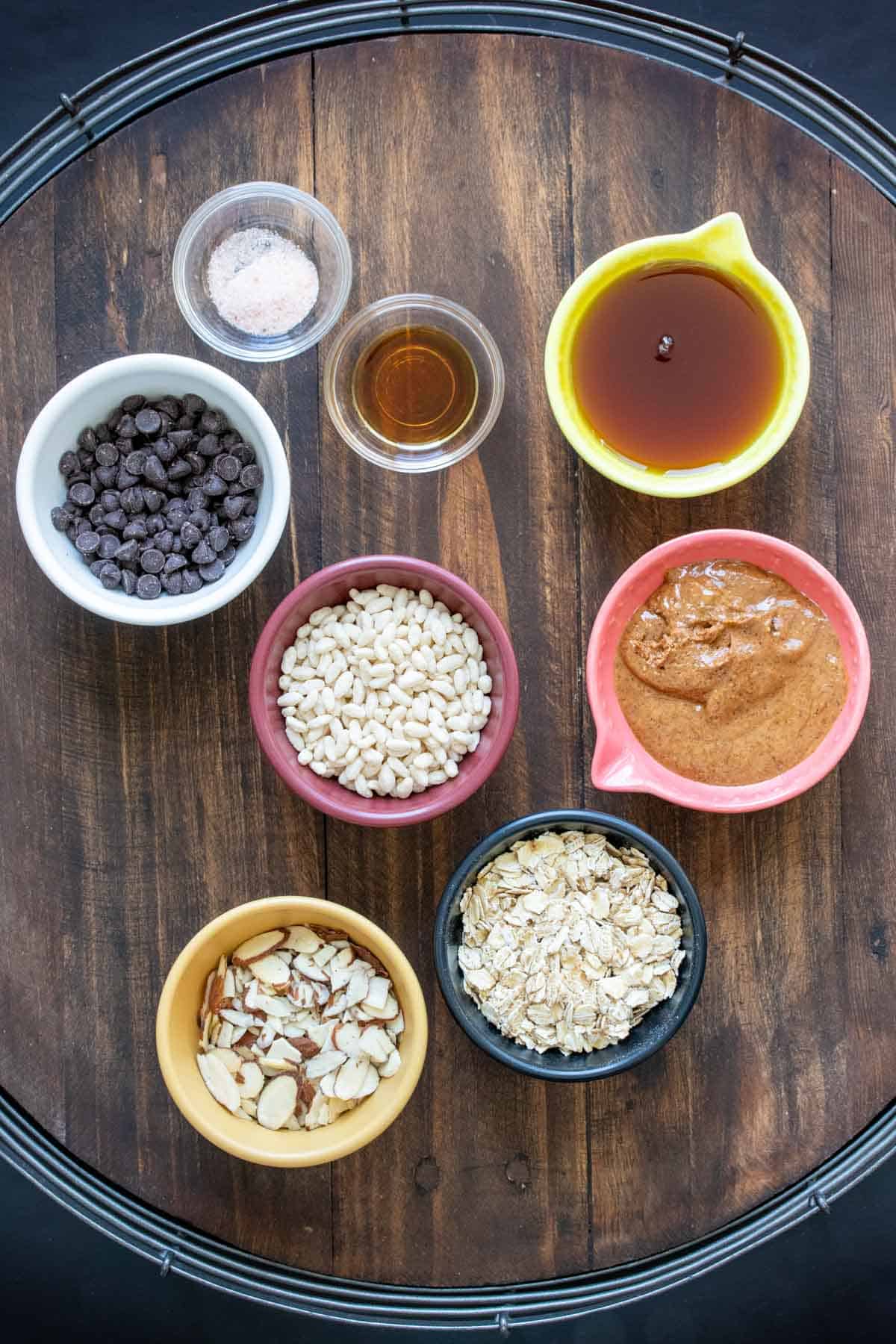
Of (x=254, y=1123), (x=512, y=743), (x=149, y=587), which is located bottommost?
(x=254, y=1123)

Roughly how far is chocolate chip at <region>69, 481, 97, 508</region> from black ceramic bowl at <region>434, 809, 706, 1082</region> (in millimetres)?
683

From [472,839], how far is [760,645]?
470mm

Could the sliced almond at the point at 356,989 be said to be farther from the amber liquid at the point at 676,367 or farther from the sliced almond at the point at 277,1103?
the amber liquid at the point at 676,367

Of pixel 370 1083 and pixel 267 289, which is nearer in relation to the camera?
pixel 370 1083

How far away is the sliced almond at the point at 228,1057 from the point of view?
4.84ft

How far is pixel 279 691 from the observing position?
1517 millimetres

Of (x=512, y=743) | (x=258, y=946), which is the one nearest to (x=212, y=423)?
(x=512, y=743)

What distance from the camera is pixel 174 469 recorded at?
1.51 meters

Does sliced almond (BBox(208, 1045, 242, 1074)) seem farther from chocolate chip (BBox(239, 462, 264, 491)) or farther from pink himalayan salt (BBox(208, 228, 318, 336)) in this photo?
pink himalayan salt (BBox(208, 228, 318, 336))

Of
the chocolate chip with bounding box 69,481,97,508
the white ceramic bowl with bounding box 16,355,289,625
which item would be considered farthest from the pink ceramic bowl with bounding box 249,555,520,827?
the chocolate chip with bounding box 69,481,97,508

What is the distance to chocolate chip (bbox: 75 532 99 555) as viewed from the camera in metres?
1.49

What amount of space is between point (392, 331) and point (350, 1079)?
1006mm

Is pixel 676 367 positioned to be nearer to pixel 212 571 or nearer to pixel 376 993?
pixel 212 571

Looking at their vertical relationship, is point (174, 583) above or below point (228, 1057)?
above
